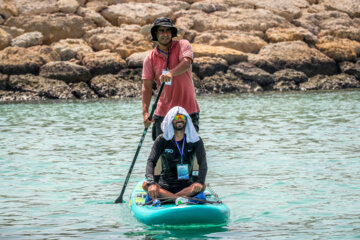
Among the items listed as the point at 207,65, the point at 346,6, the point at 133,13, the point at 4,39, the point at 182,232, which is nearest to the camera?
the point at 182,232

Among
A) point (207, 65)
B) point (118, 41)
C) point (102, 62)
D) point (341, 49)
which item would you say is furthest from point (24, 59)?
point (341, 49)

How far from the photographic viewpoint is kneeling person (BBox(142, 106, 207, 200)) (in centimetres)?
730

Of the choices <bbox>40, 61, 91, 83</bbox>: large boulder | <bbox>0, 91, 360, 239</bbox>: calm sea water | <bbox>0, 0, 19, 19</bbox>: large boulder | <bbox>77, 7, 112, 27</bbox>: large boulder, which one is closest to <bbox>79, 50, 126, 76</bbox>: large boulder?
<bbox>40, 61, 91, 83</bbox>: large boulder

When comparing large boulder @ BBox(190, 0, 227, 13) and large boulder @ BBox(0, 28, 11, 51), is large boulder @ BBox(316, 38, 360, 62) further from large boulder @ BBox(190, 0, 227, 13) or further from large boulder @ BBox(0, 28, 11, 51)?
large boulder @ BBox(0, 28, 11, 51)

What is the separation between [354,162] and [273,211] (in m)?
3.93

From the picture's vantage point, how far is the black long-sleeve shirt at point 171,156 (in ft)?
24.0

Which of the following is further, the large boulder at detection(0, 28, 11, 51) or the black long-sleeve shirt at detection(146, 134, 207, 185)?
the large boulder at detection(0, 28, 11, 51)

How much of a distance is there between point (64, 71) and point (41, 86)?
1378mm

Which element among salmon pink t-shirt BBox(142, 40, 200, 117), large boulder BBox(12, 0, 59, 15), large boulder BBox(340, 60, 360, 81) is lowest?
large boulder BBox(340, 60, 360, 81)

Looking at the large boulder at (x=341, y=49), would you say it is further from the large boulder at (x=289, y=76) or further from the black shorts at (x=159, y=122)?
the black shorts at (x=159, y=122)

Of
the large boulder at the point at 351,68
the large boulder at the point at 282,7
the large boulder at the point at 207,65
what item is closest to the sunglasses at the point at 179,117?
the large boulder at the point at 207,65

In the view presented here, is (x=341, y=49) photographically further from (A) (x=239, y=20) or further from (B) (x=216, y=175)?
(B) (x=216, y=175)

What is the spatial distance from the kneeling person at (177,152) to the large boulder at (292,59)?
29.2 meters

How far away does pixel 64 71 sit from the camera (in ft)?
108
